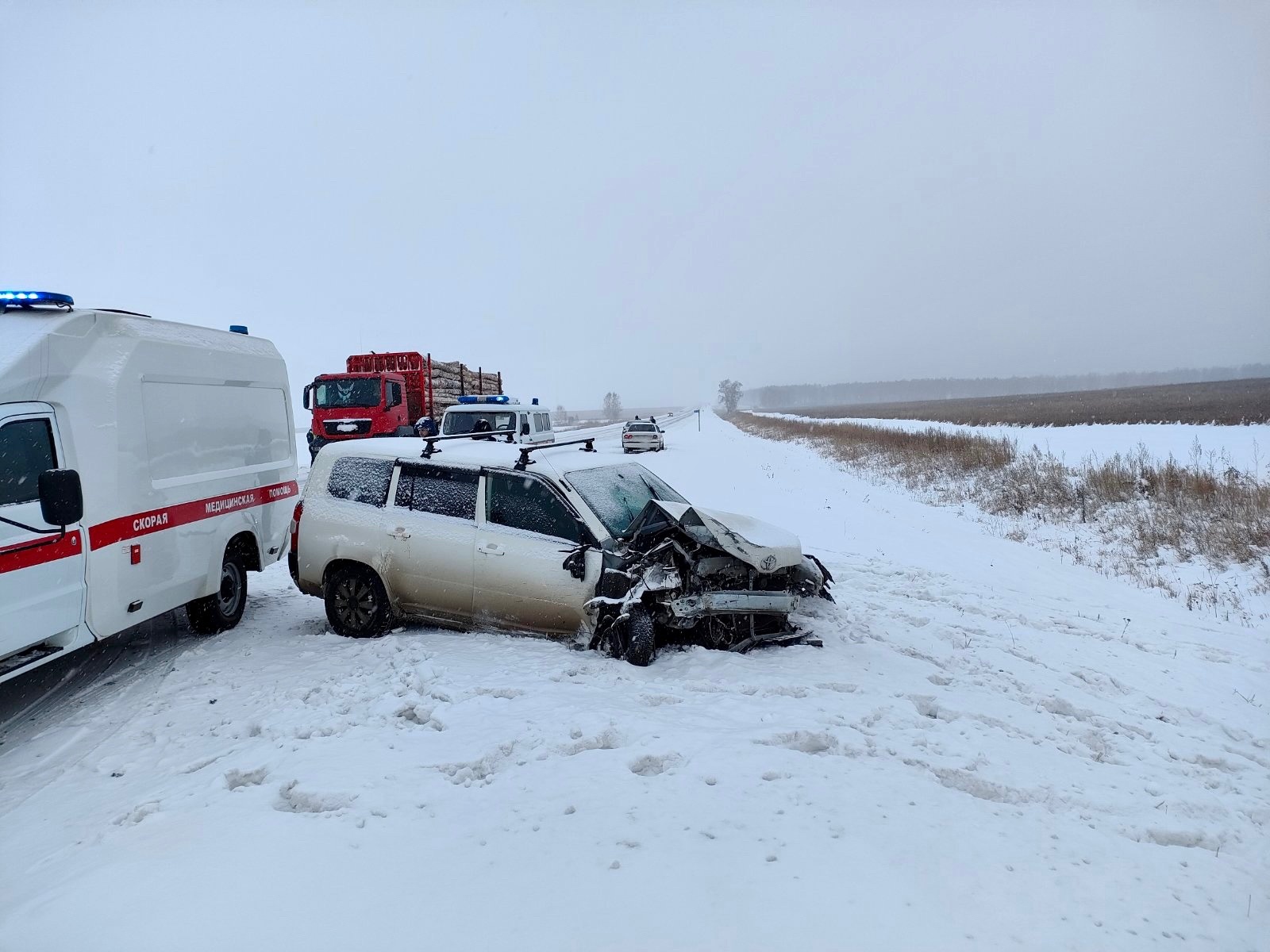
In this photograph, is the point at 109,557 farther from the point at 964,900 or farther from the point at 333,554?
the point at 964,900

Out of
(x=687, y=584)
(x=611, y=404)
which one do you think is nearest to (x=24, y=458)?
Answer: (x=687, y=584)

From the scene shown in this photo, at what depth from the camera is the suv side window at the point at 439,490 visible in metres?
6.00

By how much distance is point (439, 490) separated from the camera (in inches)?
241

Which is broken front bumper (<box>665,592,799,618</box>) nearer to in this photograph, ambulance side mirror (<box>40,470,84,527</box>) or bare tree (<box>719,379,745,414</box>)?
ambulance side mirror (<box>40,470,84,527</box>)

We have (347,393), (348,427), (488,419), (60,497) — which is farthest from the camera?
(347,393)

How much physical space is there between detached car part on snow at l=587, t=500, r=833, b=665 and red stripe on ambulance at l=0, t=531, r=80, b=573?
368cm

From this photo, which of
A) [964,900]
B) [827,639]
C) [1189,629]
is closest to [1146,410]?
[1189,629]

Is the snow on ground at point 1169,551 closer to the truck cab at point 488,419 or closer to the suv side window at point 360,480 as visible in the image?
the suv side window at point 360,480

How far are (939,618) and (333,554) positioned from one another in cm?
599

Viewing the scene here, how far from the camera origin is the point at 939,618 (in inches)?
265

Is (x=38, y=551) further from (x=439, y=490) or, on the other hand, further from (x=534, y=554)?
(x=534, y=554)

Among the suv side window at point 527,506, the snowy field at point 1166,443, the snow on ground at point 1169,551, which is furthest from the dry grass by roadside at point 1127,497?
the suv side window at point 527,506

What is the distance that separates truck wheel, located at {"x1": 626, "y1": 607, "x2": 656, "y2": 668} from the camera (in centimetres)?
528

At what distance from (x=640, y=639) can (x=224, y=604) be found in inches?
169
